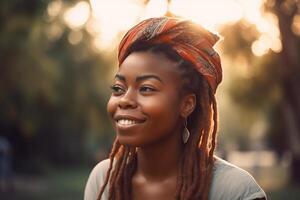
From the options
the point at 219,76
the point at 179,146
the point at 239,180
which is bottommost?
the point at 239,180

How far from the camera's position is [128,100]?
8.31 feet

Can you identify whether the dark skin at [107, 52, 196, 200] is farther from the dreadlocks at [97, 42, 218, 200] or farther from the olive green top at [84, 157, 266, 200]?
the olive green top at [84, 157, 266, 200]

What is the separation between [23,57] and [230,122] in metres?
38.8

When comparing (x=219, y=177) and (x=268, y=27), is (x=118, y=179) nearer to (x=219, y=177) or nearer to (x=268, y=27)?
(x=219, y=177)

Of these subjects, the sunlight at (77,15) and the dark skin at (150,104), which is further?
the sunlight at (77,15)

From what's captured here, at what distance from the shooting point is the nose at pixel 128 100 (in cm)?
253

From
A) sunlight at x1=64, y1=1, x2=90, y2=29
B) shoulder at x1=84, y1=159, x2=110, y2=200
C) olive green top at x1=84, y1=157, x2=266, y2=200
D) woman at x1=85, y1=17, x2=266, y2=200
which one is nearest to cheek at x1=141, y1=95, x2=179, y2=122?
woman at x1=85, y1=17, x2=266, y2=200

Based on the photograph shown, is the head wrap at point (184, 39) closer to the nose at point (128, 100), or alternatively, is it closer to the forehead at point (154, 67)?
the forehead at point (154, 67)

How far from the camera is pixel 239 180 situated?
8.64 ft

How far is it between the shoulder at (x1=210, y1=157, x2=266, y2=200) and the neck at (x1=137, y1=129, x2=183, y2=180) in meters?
0.17

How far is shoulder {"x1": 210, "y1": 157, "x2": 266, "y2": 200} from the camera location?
260 cm

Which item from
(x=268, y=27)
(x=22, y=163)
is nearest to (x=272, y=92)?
(x=268, y=27)

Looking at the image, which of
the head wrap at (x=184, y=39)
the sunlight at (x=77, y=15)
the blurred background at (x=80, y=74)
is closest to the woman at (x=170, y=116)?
the head wrap at (x=184, y=39)

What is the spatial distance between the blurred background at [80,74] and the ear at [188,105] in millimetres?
4978
